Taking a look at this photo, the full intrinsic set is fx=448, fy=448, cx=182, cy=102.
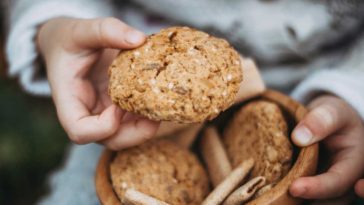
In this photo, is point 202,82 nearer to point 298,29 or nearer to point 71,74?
point 71,74

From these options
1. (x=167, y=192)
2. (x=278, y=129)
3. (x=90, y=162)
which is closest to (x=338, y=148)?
(x=278, y=129)

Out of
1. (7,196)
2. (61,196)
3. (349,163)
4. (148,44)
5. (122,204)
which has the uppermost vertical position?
(148,44)

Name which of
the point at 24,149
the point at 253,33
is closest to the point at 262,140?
the point at 253,33

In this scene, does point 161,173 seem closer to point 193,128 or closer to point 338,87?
point 193,128

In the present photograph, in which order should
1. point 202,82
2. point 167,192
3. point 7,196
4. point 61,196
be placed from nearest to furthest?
point 202,82 → point 167,192 → point 61,196 → point 7,196

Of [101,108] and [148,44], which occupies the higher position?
[148,44]
